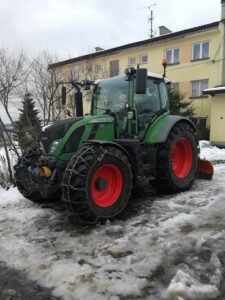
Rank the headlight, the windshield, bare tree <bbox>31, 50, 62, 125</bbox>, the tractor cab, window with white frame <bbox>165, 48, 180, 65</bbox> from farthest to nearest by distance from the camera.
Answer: window with white frame <bbox>165, 48, 180, 65</bbox> → bare tree <bbox>31, 50, 62, 125</bbox> → the windshield → the tractor cab → the headlight

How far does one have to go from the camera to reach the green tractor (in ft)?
14.3

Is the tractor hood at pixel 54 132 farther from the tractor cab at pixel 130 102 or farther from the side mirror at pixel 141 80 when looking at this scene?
the side mirror at pixel 141 80

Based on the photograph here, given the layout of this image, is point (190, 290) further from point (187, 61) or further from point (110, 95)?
point (187, 61)

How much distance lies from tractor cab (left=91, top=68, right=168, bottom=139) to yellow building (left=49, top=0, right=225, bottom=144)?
404 inches

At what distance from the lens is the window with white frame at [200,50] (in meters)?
18.6

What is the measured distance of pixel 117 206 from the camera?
→ 4691 mm

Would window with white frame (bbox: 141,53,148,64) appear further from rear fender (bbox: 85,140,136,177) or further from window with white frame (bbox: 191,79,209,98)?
rear fender (bbox: 85,140,136,177)

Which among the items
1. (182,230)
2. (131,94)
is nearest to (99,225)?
(182,230)

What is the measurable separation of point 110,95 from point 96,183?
76.5 inches

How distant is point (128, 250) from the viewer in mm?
3711

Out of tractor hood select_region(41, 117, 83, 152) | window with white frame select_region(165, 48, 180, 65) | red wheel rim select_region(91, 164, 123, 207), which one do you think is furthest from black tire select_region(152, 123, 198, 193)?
window with white frame select_region(165, 48, 180, 65)

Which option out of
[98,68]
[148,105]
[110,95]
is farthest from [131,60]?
[110,95]

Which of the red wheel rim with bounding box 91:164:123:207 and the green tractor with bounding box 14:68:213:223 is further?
the red wheel rim with bounding box 91:164:123:207

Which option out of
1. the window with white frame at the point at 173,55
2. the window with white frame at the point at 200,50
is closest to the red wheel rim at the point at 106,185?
the window with white frame at the point at 200,50
